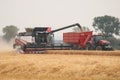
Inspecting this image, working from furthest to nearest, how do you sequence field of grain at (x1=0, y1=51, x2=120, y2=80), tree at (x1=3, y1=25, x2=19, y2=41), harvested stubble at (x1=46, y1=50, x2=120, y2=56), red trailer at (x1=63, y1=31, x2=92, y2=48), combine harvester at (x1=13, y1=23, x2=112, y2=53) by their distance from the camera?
tree at (x1=3, y1=25, x2=19, y2=41)
red trailer at (x1=63, y1=31, x2=92, y2=48)
combine harvester at (x1=13, y1=23, x2=112, y2=53)
harvested stubble at (x1=46, y1=50, x2=120, y2=56)
field of grain at (x1=0, y1=51, x2=120, y2=80)

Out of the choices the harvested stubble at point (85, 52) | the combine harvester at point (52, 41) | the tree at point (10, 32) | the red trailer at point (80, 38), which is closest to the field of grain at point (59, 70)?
the harvested stubble at point (85, 52)

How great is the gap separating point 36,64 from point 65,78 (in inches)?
166

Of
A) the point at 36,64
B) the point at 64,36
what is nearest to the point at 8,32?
the point at 64,36

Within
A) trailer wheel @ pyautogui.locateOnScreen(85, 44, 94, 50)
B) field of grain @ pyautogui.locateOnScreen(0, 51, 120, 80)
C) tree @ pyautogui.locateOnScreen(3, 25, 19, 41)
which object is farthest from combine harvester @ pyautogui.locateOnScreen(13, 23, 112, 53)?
tree @ pyautogui.locateOnScreen(3, 25, 19, 41)

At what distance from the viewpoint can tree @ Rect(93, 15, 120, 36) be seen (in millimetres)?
97688

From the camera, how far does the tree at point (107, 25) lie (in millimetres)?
97688

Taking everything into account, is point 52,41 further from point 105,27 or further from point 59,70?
point 105,27

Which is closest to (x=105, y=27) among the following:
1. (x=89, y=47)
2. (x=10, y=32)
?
(x=10, y=32)

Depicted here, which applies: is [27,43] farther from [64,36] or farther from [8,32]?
[8,32]

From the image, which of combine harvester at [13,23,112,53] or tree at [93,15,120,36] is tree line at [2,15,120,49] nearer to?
tree at [93,15,120,36]

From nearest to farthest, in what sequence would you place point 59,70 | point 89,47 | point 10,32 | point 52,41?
point 59,70
point 89,47
point 52,41
point 10,32

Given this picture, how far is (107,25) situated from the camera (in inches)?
3989

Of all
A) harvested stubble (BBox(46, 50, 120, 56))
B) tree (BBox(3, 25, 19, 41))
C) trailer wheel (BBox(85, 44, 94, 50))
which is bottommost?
harvested stubble (BBox(46, 50, 120, 56))

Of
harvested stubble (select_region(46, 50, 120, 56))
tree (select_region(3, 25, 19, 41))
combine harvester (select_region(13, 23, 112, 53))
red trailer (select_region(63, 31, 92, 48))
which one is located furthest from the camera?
tree (select_region(3, 25, 19, 41))
